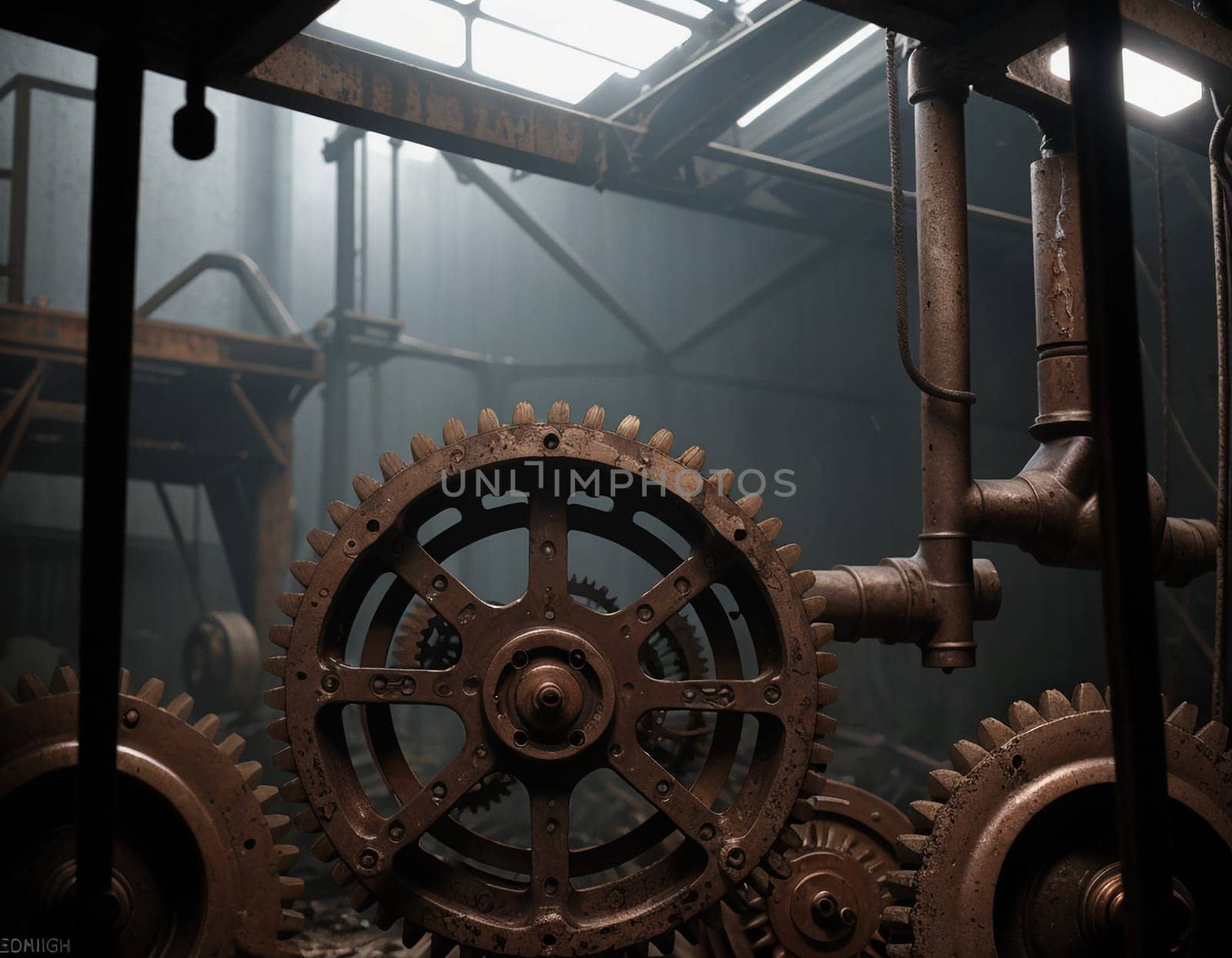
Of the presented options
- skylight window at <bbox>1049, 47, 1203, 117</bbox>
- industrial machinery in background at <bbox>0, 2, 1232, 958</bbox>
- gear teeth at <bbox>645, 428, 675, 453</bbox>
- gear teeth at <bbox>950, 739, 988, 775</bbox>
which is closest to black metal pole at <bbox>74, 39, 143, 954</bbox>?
industrial machinery in background at <bbox>0, 2, 1232, 958</bbox>

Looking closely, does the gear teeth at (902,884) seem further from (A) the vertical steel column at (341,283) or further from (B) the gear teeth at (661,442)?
(A) the vertical steel column at (341,283)

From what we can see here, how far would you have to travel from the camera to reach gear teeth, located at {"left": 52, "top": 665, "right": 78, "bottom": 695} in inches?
89.7

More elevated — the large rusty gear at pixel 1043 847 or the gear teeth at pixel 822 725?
the gear teeth at pixel 822 725

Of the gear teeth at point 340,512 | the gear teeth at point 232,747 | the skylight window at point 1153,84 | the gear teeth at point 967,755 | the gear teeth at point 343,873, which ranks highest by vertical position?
the skylight window at point 1153,84

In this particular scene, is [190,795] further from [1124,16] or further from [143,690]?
[1124,16]

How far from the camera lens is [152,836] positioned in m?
2.30

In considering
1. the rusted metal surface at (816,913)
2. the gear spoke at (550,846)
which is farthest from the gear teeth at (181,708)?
the rusted metal surface at (816,913)

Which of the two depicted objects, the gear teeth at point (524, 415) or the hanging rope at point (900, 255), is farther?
the hanging rope at point (900, 255)

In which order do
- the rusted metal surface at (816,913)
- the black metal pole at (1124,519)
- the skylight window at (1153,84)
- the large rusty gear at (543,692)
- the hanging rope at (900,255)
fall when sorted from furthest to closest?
the skylight window at (1153,84) < the rusted metal surface at (816,913) < the hanging rope at (900,255) < the large rusty gear at (543,692) < the black metal pole at (1124,519)

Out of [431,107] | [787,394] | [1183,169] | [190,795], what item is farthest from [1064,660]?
[190,795]

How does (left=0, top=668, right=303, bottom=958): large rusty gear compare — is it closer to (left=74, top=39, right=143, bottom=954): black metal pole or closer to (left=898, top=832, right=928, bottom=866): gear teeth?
(left=74, top=39, right=143, bottom=954): black metal pole

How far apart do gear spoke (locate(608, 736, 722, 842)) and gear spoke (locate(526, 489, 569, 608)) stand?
0.38 meters

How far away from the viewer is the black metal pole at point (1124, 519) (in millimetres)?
1200

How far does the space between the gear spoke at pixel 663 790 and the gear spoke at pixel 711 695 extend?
0.09 m
